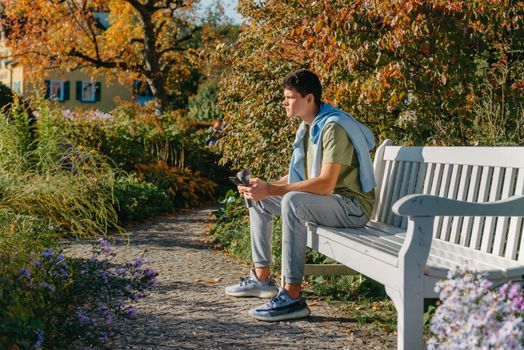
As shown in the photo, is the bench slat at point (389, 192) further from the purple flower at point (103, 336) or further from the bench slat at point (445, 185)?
the purple flower at point (103, 336)

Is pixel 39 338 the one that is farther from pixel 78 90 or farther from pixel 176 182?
pixel 78 90

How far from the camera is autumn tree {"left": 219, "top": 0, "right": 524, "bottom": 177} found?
5488mm

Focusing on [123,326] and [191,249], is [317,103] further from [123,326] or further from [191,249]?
[191,249]

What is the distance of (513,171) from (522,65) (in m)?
3.17

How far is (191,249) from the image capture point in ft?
24.9

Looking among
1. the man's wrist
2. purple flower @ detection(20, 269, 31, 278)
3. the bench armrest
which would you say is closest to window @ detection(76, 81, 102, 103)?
the man's wrist

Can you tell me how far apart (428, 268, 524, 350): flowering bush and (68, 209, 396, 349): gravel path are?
156 cm

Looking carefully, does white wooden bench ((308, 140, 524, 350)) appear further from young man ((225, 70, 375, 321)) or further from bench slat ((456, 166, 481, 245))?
young man ((225, 70, 375, 321))

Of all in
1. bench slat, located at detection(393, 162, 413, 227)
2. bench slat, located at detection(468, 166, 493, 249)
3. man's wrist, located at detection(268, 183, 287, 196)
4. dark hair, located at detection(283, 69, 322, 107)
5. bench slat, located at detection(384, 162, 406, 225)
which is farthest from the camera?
bench slat, located at detection(384, 162, 406, 225)

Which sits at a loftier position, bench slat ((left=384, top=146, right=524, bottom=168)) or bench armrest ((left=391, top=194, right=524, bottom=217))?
bench slat ((left=384, top=146, right=524, bottom=168))

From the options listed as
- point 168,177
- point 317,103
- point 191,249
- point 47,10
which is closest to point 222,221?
point 191,249

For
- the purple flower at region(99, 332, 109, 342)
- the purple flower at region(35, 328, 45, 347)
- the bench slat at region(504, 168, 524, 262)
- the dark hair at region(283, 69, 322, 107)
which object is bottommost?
the purple flower at region(99, 332, 109, 342)

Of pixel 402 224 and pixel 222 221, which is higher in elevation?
pixel 402 224

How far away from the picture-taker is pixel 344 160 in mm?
4492
